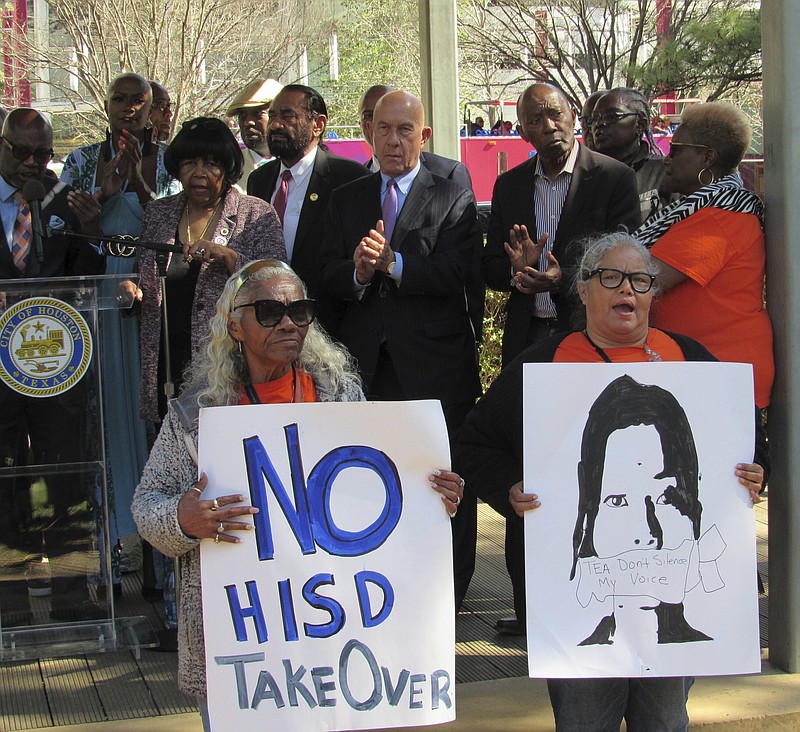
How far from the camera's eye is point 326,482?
117 inches

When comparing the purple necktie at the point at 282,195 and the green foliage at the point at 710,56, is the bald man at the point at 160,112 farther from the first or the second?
the green foliage at the point at 710,56

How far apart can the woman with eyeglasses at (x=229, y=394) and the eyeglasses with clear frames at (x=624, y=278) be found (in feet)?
2.31

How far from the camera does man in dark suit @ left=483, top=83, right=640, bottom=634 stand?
468cm

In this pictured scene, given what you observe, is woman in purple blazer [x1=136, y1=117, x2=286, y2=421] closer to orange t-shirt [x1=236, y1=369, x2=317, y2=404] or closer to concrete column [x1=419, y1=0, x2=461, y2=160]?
orange t-shirt [x1=236, y1=369, x2=317, y2=404]

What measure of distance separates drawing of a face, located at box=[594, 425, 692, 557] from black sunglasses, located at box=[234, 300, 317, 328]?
88 cm

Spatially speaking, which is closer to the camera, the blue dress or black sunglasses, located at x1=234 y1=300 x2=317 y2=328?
black sunglasses, located at x1=234 y1=300 x2=317 y2=328

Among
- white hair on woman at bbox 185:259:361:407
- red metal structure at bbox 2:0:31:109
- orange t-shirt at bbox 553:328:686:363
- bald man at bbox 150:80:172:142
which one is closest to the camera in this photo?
white hair on woman at bbox 185:259:361:407

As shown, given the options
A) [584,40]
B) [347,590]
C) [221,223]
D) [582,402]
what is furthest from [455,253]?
[584,40]

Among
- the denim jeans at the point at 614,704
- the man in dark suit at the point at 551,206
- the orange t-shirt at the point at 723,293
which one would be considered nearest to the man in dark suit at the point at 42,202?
the man in dark suit at the point at 551,206

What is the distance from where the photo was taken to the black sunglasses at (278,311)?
3.09 metres

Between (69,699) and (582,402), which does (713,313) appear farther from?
(69,699)

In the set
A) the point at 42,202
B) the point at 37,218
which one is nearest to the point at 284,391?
the point at 37,218

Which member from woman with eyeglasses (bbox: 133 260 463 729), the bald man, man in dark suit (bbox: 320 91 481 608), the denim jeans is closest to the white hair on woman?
woman with eyeglasses (bbox: 133 260 463 729)

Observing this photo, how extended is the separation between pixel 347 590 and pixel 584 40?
24.7 m
